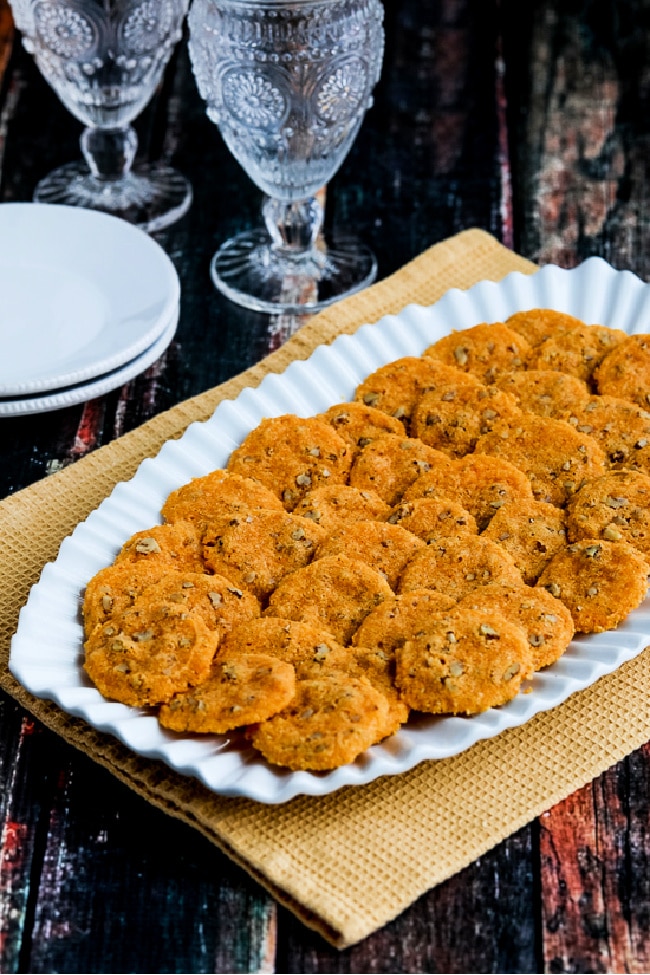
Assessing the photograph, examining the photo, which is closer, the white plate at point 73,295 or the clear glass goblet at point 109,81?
the white plate at point 73,295

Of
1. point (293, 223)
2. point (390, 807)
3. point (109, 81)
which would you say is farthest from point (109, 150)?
point (390, 807)

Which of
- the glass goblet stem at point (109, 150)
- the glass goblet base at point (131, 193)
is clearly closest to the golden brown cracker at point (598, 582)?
the glass goblet base at point (131, 193)

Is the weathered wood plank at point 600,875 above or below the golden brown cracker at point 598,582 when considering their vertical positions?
below

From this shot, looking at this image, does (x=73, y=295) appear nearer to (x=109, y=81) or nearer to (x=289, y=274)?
(x=289, y=274)

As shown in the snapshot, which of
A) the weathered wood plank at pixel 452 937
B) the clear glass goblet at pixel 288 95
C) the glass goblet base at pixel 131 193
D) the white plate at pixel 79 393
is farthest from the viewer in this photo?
the glass goblet base at pixel 131 193

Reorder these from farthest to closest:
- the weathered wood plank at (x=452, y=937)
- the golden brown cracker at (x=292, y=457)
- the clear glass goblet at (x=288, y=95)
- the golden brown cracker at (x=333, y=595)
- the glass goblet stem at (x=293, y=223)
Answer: the glass goblet stem at (x=293, y=223)
the clear glass goblet at (x=288, y=95)
the golden brown cracker at (x=292, y=457)
the golden brown cracker at (x=333, y=595)
the weathered wood plank at (x=452, y=937)

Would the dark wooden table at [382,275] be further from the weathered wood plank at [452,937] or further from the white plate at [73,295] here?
the white plate at [73,295]

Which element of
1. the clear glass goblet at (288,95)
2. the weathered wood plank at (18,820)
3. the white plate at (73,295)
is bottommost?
the weathered wood plank at (18,820)

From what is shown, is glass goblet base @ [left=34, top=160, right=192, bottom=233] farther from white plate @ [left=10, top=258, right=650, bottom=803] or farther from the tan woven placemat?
the tan woven placemat
